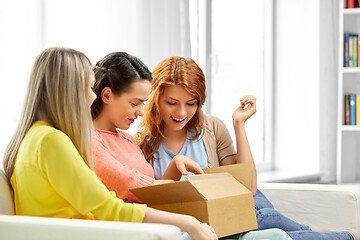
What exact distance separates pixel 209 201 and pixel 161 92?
629 millimetres

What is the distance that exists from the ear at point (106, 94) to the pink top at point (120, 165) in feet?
0.35

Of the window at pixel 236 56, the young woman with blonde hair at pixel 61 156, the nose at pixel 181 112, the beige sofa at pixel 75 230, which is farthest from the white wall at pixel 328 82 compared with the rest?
the beige sofa at pixel 75 230

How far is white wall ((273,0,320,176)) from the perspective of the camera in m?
4.16

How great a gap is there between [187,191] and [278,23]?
306 centimetres

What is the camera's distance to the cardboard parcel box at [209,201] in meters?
1.57

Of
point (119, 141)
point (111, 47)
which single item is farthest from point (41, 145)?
point (111, 47)

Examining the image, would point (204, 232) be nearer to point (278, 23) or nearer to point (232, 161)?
point (232, 161)

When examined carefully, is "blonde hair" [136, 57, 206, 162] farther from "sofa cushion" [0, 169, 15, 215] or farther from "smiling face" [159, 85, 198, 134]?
"sofa cushion" [0, 169, 15, 215]

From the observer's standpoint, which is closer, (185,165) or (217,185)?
(217,185)

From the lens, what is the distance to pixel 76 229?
1.29 m

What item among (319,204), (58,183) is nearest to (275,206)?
(319,204)

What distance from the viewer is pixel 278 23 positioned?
436 centimetres

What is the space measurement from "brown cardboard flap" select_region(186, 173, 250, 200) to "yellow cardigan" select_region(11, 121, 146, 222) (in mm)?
256

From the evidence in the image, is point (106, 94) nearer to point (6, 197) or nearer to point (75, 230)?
point (6, 197)
